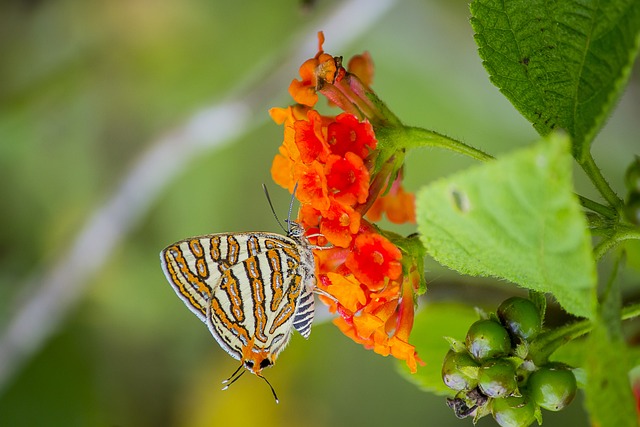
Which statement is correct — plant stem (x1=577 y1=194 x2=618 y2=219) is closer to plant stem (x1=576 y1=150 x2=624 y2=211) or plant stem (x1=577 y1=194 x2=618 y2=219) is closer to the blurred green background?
plant stem (x1=576 y1=150 x2=624 y2=211)

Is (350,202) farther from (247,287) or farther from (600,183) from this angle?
(247,287)

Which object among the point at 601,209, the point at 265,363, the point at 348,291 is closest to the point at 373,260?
the point at 348,291

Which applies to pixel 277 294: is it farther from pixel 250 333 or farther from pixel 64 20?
pixel 64 20

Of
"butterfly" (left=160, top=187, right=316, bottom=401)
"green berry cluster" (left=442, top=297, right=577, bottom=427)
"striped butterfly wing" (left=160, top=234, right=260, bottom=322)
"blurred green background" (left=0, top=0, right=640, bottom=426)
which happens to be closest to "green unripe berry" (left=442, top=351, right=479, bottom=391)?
"green berry cluster" (left=442, top=297, right=577, bottom=427)

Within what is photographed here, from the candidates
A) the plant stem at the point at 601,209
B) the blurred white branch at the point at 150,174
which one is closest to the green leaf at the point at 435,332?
the plant stem at the point at 601,209

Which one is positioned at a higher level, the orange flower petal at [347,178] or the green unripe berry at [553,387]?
the orange flower petal at [347,178]

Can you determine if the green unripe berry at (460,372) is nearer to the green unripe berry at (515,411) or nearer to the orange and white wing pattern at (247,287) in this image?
the green unripe berry at (515,411)
